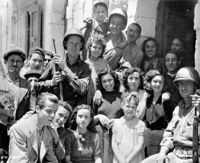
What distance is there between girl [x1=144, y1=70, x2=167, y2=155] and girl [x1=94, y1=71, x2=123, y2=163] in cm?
36

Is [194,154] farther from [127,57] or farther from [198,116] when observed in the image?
[127,57]

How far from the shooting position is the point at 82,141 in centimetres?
481

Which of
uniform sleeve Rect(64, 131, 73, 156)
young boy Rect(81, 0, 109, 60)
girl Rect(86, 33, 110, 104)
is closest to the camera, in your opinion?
uniform sleeve Rect(64, 131, 73, 156)

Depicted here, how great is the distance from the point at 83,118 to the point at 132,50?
5.90 ft

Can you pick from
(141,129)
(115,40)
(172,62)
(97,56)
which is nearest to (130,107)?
(141,129)

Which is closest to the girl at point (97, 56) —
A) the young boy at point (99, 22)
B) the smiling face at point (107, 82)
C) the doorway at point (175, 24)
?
the smiling face at point (107, 82)

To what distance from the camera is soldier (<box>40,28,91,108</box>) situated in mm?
5047

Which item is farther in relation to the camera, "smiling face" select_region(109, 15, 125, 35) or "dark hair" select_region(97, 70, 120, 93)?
"smiling face" select_region(109, 15, 125, 35)

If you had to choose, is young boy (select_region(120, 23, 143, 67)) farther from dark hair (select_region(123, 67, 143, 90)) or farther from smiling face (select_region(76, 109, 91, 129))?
smiling face (select_region(76, 109, 91, 129))

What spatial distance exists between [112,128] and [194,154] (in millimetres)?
1211

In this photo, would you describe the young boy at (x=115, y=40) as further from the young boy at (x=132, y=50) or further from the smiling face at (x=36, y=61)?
the smiling face at (x=36, y=61)

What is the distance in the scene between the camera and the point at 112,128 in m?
4.89

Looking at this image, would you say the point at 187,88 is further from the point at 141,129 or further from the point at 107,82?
the point at 107,82

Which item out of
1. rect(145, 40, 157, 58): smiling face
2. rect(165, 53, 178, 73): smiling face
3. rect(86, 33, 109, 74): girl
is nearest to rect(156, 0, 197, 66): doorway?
rect(145, 40, 157, 58): smiling face
